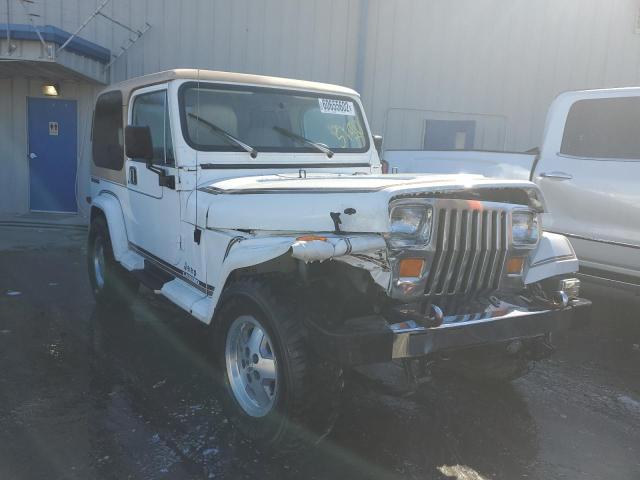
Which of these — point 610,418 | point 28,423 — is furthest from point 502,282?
point 28,423

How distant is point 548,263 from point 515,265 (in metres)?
0.20

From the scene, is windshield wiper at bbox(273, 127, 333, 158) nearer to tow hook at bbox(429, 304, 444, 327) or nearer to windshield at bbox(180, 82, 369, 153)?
windshield at bbox(180, 82, 369, 153)

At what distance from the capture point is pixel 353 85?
10930mm

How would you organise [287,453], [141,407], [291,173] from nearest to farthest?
1. [287,453]
2. [141,407]
3. [291,173]

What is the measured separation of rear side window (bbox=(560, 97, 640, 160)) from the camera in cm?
496

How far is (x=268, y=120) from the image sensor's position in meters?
4.21

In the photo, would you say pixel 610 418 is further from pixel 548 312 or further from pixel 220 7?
pixel 220 7

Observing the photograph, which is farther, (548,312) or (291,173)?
(291,173)

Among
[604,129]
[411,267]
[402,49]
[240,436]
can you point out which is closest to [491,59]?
[402,49]

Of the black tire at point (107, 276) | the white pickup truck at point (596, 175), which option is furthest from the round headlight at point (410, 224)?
the black tire at point (107, 276)

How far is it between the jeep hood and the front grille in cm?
15

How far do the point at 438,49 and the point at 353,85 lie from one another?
183cm

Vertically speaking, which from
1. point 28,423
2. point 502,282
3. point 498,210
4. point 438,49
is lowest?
point 28,423

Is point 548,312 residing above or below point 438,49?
below
